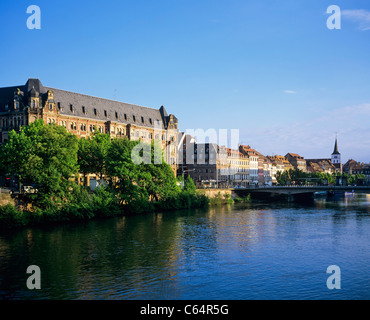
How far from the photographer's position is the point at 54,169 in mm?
56969

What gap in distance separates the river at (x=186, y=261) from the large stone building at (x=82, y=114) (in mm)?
38570

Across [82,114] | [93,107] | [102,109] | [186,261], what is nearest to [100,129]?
[93,107]

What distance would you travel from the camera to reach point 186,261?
35219 millimetres

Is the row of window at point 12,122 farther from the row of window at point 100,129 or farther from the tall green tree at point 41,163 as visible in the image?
the tall green tree at point 41,163

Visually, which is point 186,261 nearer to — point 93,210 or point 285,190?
point 93,210

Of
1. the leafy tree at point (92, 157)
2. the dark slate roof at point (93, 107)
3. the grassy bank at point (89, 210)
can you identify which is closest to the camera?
the grassy bank at point (89, 210)

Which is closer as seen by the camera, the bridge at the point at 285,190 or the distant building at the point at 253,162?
the bridge at the point at 285,190

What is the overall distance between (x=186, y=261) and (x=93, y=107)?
72532 millimetres

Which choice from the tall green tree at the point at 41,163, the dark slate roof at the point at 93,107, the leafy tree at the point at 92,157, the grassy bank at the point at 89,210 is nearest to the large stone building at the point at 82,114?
the dark slate roof at the point at 93,107

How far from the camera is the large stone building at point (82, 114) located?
8525 cm

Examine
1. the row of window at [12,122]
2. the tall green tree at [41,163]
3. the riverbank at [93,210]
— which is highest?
the row of window at [12,122]

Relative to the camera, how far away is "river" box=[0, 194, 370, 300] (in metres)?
27.4
